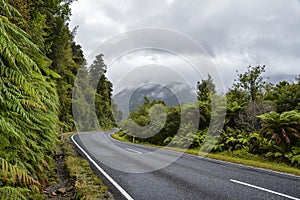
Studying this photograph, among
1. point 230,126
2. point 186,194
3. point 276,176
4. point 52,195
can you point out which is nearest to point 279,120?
point 276,176

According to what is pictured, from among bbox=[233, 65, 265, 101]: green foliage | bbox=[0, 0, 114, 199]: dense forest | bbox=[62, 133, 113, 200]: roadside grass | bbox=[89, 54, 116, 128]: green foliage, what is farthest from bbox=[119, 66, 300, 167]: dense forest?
bbox=[89, 54, 116, 128]: green foliage

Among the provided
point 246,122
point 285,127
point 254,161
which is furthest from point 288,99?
point 254,161

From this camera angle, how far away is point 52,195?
5277 millimetres

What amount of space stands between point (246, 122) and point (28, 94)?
1315 centimetres

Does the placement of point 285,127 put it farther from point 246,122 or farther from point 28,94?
point 28,94

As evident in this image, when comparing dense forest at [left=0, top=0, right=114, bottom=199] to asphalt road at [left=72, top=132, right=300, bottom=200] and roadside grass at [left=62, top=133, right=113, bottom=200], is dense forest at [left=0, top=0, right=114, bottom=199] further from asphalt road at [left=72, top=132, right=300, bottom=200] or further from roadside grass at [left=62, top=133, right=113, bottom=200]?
asphalt road at [left=72, top=132, right=300, bottom=200]

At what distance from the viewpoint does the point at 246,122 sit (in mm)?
14242

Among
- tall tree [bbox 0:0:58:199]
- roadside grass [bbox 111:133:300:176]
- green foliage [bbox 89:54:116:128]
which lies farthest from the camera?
green foliage [bbox 89:54:116:128]

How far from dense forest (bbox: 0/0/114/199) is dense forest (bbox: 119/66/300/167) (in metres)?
8.80

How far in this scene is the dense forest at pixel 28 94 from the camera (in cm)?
218

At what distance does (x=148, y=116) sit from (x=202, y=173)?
17.5 m

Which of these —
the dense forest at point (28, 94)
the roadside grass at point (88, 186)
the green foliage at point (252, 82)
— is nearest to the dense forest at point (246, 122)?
the green foliage at point (252, 82)

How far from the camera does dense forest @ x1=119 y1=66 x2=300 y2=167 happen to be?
34.8 ft

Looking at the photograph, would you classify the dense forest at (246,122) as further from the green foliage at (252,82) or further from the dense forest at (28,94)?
the dense forest at (28,94)
